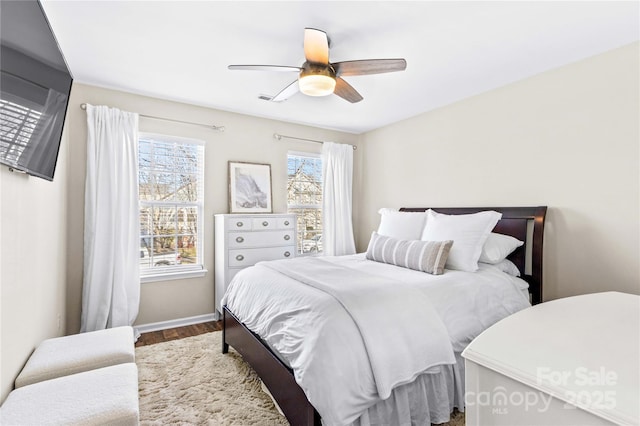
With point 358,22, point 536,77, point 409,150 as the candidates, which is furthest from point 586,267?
point 358,22

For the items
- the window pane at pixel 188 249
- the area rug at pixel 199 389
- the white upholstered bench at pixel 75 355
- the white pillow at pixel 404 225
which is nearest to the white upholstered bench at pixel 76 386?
the white upholstered bench at pixel 75 355

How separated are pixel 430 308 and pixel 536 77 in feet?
7.98

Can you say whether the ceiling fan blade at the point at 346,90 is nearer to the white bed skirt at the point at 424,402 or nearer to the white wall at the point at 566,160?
the white wall at the point at 566,160

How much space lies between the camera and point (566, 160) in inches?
103

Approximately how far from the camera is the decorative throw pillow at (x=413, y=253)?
242 cm

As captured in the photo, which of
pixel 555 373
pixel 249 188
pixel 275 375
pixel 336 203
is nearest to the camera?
pixel 555 373

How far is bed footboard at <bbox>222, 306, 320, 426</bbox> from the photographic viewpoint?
5.06ft

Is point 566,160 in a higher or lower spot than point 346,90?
lower

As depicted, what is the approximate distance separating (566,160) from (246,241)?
3224 mm

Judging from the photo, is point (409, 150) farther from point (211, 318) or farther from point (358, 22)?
point (211, 318)

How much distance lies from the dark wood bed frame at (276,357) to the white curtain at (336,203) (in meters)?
1.51

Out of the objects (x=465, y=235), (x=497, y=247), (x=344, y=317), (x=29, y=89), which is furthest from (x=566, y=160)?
(x=29, y=89)

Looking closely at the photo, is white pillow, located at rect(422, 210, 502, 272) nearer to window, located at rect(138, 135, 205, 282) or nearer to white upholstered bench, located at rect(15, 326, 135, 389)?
white upholstered bench, located at rect(15, 326, 135, 389)

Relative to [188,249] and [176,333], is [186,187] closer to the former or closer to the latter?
[188,249]
